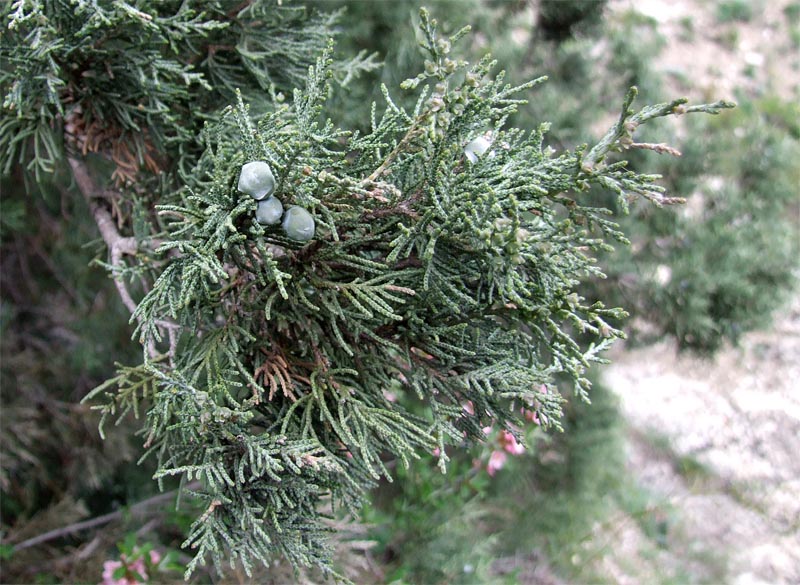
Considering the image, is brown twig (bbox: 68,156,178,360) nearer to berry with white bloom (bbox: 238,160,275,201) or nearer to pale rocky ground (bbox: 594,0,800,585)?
berry with white bloom (bbox: 238,160,275,201)

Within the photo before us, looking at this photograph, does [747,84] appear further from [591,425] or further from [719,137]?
[591,425]

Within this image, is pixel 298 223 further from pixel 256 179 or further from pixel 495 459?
pixel 495 459

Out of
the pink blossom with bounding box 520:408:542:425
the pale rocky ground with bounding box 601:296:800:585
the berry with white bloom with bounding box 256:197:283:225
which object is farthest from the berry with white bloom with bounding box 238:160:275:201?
the pale rocky ground with bounding box 601:296:800:585

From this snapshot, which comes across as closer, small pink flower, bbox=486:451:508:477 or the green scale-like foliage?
the green scale-like foliage

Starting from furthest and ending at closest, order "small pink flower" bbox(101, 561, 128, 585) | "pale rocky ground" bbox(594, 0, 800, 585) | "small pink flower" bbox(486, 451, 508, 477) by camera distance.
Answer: "pale rocky ground" bbox(594, 0, 800, 585) < "small pink flower" bbox(486, 451, 508, 477) < "small pink flower" bbox(101, 561, 128, 585)

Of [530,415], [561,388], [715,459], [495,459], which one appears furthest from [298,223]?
[715,459]

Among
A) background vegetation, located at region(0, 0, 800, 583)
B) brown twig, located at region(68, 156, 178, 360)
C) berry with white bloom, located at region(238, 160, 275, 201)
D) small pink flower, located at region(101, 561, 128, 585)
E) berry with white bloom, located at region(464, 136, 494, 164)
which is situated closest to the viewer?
berry with white bloom, located at region(238, 160, 275, 201)

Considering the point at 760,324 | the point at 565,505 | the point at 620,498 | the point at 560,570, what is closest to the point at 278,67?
the point at 760,324
